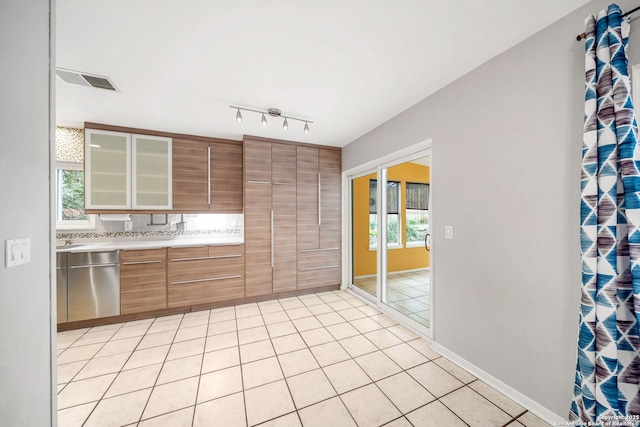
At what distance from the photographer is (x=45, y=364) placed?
1.15 metres

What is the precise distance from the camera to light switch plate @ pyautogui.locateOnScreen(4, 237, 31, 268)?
0.94 metres

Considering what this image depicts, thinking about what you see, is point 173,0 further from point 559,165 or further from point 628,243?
Answer: point 628,243

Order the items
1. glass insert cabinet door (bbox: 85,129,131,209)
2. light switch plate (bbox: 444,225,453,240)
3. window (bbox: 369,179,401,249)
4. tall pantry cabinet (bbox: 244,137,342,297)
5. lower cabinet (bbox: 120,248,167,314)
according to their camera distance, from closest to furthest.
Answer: light switch plate (bbox: 444,225,453,240), lower cabinet (bbox: 120,248,167,314), glass insert cabinet door (bbox: 85,129,131,209), tall pantry cabinet (bbox: 244,137,342,297), window (bbox: 369,179,401,249)

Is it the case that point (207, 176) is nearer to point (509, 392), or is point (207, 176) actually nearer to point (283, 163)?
point (283, 163)

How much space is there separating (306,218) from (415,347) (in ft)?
7.87

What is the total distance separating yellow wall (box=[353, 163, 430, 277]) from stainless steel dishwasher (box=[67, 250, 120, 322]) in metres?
3.59

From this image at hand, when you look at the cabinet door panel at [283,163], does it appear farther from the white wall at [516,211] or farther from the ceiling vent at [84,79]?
the white wall at [516,211]

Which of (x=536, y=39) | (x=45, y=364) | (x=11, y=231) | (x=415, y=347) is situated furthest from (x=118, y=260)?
(x=536, y=39)

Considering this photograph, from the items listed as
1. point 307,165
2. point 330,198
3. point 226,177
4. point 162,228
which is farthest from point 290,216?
point 162,228

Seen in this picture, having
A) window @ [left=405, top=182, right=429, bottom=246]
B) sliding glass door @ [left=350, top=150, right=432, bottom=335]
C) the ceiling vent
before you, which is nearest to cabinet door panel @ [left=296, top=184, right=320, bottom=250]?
sliding glass door @ [left=350, top=150, right=432, bottom=335]

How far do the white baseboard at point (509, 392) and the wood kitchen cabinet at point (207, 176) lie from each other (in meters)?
3.49

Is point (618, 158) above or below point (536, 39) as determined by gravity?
below

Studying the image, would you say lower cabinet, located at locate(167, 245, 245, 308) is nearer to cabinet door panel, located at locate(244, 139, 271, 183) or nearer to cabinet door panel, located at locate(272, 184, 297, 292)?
cabinet door panel, located at locate(272, 184, 297, 292)

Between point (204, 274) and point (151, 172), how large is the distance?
5.56 ft
